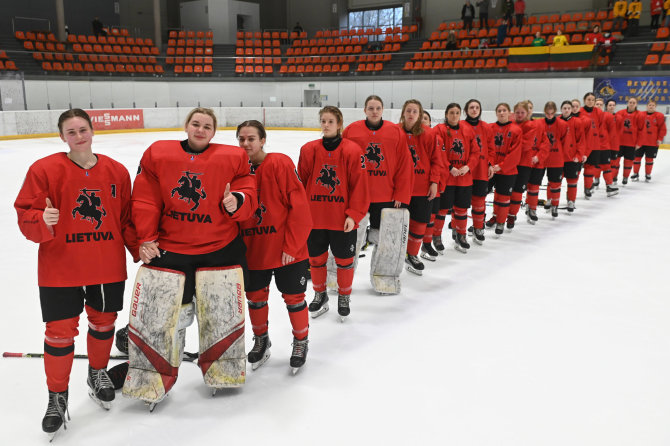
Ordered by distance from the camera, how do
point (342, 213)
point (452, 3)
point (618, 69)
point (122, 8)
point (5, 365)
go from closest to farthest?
point (5, 365), point (342, 213), point (618, 69), point (452, 3), point (122, 8)

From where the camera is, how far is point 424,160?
5.03 metres

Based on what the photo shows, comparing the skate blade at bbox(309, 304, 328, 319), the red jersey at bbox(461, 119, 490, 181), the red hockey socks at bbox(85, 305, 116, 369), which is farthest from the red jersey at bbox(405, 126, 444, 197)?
the red hockey socks at bbox(85, 305, 116, 369)

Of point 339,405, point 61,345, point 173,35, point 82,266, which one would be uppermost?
point 173,35

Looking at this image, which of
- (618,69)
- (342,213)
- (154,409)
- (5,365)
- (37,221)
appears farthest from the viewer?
(618,69)

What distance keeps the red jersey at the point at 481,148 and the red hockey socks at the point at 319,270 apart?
8.15 feet

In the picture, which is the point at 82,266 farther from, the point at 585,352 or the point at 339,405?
the point at 585,352

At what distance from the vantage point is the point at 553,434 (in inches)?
106

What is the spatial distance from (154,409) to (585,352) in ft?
8.87

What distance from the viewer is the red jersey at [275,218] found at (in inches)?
125

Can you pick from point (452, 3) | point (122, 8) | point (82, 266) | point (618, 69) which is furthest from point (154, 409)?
point (122, 8)

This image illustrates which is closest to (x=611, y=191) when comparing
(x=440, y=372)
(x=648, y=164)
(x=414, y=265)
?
(x=648, y=164)

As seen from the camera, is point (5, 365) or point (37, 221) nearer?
point (37, 221)

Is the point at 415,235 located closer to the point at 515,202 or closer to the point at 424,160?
the point at 424,160

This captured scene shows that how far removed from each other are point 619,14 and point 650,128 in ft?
32.8
